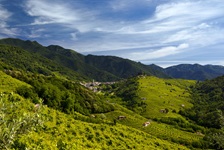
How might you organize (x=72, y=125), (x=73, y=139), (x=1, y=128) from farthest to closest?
(x=72, y=125) < (x=73, y=139) < (x=1, y=128)

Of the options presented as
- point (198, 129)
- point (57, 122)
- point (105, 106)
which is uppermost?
point (57, 122)

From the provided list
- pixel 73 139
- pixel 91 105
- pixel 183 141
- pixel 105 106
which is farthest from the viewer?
pixel 105 106

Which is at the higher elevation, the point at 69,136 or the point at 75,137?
the point at 69,136

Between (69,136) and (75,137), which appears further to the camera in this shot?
(75,137)

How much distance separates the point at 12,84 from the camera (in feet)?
307

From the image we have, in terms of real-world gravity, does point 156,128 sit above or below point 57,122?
below

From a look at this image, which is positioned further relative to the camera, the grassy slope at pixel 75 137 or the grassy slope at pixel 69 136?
the grassy slope at pixel 75 137

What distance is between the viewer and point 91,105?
545 ft

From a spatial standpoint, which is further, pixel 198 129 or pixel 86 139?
pixel 198 129

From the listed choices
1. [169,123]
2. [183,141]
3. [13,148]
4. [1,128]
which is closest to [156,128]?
[183,141]

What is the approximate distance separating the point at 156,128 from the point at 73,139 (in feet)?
358

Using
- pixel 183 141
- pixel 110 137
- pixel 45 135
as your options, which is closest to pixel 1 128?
pixel 45 135

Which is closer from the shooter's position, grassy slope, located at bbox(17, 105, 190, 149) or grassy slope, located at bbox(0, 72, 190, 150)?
grassy slope, located at bbox(0, 72, 190, 150)

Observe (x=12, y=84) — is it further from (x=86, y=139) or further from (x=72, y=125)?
(x=86, y=139)
